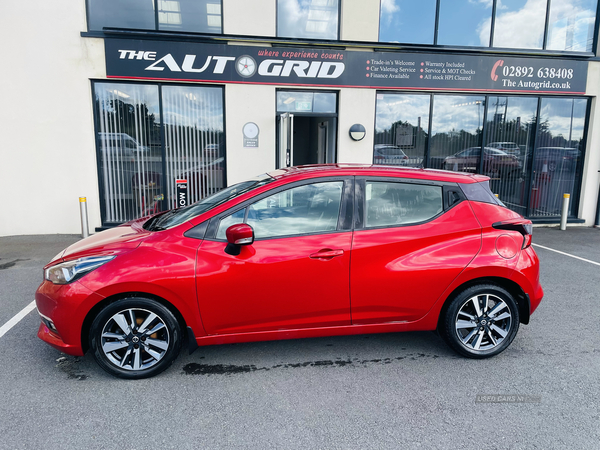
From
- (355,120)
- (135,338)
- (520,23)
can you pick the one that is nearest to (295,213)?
(135,338)

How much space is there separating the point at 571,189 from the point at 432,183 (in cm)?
837

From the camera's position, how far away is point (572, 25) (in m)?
9.23

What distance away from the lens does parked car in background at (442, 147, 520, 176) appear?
9.35 metres

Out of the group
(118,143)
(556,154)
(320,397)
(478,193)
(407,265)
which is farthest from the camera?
(556,154)

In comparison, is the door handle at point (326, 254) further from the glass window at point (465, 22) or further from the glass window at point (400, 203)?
the glass window at point (465, 22)

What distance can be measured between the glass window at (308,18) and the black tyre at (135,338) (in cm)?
694

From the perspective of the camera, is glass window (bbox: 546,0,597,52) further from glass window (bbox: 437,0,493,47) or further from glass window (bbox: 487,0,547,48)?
glass window (bbox: 437,0,493,47)

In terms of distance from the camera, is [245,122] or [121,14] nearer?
[121,14]

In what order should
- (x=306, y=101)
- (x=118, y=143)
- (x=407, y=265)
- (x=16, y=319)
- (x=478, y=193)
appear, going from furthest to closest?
(x=306, y=101), (x=118, y=143), (x=16, y=319), (x=478, y=193), (x=407, y=265)

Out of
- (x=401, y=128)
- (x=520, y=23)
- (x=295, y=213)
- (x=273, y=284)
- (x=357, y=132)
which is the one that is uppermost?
(x=520, y=23)

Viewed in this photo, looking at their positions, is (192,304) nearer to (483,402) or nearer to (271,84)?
(483,402)

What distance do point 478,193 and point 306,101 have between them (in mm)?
5740

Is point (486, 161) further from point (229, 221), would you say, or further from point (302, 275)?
point (229, 221)

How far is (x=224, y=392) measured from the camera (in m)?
3.02
